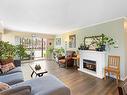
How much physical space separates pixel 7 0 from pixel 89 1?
1.96m

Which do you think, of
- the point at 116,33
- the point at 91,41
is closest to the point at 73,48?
the point at 91,41

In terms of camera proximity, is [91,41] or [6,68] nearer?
[6,68]

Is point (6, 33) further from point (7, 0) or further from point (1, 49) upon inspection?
point (7, 0)

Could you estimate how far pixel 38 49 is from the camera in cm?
925

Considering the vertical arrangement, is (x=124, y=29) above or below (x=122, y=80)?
above

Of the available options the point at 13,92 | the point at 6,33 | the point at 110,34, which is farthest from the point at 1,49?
the point at 110,34

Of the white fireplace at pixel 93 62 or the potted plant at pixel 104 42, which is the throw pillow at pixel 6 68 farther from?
the potted plant at pixel 104 42

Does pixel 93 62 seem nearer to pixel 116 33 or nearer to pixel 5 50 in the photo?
pixel 116 33

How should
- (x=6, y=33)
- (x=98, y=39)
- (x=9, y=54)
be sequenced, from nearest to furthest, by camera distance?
(x=98, y=39) < (x=9, y=54) < (x=6, y=33)

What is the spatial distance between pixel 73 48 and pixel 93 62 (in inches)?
88.1

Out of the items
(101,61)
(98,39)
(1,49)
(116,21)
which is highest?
(116,21)

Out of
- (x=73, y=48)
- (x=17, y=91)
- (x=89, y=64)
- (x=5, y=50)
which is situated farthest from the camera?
(x=73, y=48)

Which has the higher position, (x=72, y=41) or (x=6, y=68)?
(x=72, y=41)

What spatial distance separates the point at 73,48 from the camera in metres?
6.73
